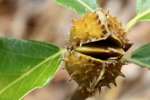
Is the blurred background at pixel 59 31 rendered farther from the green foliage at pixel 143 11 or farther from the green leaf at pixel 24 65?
the green leaf at pixel 24 65

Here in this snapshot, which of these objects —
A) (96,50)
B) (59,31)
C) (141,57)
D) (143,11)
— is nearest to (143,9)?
(143,11)

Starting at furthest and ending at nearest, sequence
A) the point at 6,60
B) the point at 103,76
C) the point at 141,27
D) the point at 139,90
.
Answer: the point at 141,27 → the point at 139,90 → the point at 6,60 → the point at 103,76

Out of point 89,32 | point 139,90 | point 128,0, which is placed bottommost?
point 139,90

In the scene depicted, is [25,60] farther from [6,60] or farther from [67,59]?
[67,59]

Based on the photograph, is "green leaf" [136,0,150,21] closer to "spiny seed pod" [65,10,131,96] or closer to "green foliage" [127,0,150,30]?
"green foliage" [127,0,150,30]

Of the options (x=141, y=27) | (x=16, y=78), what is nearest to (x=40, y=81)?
(x=16, y=78)

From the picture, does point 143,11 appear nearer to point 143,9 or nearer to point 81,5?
point 143,9
